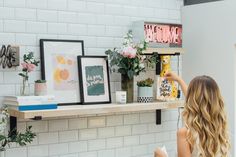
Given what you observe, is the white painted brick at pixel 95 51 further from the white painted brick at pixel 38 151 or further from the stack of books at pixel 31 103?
the white painted brick at pixel 38 151

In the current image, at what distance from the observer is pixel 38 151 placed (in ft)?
10.9

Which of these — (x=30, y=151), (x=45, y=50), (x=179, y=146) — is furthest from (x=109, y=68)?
(x=179, y=146)

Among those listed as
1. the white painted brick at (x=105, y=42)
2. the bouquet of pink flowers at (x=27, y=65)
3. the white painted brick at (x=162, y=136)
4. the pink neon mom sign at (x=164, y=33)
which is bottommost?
the white painted brick at (x=162, y=136)

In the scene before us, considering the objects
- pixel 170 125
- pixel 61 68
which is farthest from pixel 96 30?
pixel 170 125

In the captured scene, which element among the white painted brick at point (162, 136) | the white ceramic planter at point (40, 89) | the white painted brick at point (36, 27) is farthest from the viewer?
the white painted brick at point (162, 136)

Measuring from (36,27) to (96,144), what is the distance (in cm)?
106

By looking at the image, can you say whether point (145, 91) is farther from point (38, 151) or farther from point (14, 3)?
point (14, 3)

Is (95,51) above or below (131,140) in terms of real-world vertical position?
above

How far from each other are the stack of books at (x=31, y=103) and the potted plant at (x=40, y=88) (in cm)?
8

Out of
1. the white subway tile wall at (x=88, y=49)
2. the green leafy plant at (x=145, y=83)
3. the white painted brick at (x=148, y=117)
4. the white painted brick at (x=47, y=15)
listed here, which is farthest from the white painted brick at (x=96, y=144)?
the white painted brick at (x=47, y=15)

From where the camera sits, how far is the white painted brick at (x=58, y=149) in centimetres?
340

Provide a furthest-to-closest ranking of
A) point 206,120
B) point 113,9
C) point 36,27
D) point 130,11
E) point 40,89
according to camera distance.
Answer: point 130,11 → point 113,9 → point 36,27 → point 40,89 → point 206,120

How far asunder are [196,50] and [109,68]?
3.09ft

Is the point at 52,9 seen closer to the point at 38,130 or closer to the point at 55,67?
the point at 55,67
